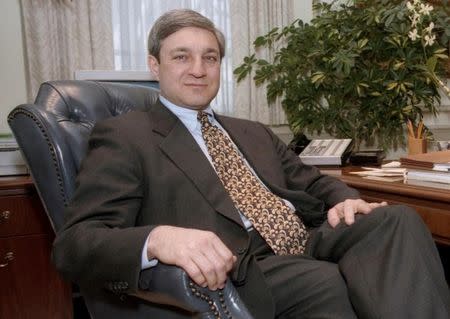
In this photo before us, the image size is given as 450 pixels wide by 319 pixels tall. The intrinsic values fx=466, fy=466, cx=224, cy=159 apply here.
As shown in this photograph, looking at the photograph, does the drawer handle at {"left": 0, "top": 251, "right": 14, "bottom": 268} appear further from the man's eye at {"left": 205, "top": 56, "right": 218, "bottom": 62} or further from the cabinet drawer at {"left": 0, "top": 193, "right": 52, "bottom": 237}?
the man's eye at {"left": 205, "top": 56, "right": 218, "bottom": 62}

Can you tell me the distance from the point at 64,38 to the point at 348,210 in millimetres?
1829

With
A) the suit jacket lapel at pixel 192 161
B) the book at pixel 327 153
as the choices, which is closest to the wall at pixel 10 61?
the suit jacket lapel at pixel 192 161

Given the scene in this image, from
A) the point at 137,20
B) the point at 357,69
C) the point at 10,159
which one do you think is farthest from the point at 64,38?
the point at 357,69

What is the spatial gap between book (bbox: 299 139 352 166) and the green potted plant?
1.32ft

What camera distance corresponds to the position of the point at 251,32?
2859mm

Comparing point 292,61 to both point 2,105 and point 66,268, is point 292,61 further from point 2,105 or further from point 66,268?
point 66,268

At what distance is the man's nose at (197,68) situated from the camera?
155 centimetres

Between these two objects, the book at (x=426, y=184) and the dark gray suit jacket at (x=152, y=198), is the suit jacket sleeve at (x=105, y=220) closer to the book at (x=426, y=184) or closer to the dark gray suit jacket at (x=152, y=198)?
the dark gray suit jacket at (x=152, y=198)

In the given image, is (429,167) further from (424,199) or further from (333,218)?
(333,218)

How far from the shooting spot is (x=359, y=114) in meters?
2.65

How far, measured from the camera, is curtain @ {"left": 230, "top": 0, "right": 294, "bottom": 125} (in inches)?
112

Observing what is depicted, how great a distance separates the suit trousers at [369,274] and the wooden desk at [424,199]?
329mm

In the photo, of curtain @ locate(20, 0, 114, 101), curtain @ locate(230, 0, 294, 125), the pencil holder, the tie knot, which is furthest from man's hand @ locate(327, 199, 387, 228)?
curtain @ locate(20, 0, 114, 101)

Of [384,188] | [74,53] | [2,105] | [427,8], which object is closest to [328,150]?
[384,188]
